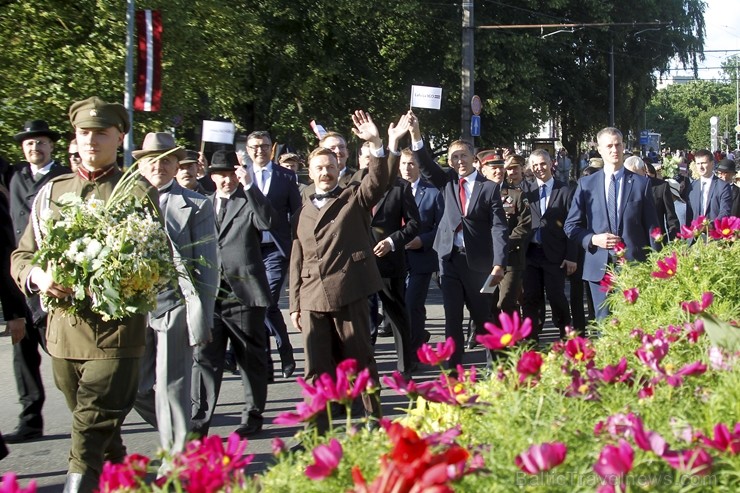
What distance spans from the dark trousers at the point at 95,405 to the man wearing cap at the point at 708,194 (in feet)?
35.0

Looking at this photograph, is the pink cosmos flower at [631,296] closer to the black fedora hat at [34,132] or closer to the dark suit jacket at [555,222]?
the dark suit jacket at [555,222]

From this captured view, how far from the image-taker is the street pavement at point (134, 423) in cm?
646

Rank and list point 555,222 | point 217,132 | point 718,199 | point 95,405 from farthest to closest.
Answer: point 718,199, point 217,132, point 555,222, point 95,405

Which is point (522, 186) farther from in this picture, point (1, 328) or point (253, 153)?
point (1, 328)

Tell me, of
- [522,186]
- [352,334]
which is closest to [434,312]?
[522,186]

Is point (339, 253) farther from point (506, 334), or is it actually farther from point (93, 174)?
point (506, 334)

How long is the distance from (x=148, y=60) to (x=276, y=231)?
741 cm

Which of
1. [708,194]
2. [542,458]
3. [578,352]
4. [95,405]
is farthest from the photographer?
[708,194]

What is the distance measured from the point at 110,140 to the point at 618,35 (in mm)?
37920

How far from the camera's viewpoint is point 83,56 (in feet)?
60.1

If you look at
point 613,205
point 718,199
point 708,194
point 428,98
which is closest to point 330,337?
point 613,205

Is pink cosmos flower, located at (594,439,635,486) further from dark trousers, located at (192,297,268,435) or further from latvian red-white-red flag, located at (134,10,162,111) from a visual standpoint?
latvian red-white-red flag, located at (134,10,162,111)

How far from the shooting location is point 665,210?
1053 centimetres

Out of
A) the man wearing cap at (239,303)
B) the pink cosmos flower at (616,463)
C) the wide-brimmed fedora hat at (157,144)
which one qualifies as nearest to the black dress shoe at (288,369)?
the man wearing cap at (239,303)
